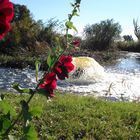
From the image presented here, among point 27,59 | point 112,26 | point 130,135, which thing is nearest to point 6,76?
point 27,59

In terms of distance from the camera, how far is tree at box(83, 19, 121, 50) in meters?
29.3

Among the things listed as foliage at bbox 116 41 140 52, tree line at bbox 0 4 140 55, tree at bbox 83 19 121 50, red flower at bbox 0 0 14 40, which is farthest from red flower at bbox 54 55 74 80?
foliage at bbox 116 41 140 52

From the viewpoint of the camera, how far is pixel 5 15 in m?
1.47

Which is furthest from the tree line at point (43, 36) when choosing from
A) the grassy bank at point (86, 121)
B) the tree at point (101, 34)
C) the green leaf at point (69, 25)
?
the green leaf at point (69, 25)

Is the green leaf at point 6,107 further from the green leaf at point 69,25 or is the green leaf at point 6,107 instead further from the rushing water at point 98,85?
the rushing water at point 98,85

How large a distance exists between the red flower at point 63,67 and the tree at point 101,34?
2670 cm

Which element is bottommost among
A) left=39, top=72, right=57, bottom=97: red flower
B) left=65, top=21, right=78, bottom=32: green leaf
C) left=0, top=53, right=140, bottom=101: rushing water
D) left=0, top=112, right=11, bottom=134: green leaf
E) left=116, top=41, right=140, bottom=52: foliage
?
left=0, top=53, right=140, bottom=101: rushing water

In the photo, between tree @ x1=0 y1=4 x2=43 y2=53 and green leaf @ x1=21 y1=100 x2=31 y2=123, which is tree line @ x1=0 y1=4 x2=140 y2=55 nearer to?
tree @ x1=0 y1=4 x2=43 y2=53

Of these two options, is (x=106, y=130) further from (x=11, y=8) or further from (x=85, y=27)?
(x=85, y=27)

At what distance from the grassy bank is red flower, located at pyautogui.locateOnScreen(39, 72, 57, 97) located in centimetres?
327

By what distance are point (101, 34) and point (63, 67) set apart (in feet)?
93.7

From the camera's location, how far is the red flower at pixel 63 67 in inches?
75.4

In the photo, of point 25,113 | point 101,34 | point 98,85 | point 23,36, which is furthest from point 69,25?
point 101,34

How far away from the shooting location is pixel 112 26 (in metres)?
31.4
